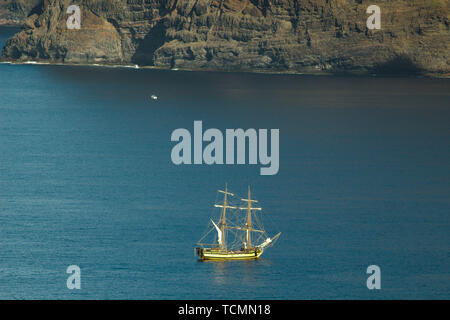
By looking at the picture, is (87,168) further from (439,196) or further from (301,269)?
(301,269)

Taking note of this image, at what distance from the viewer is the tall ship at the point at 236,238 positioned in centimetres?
9900
